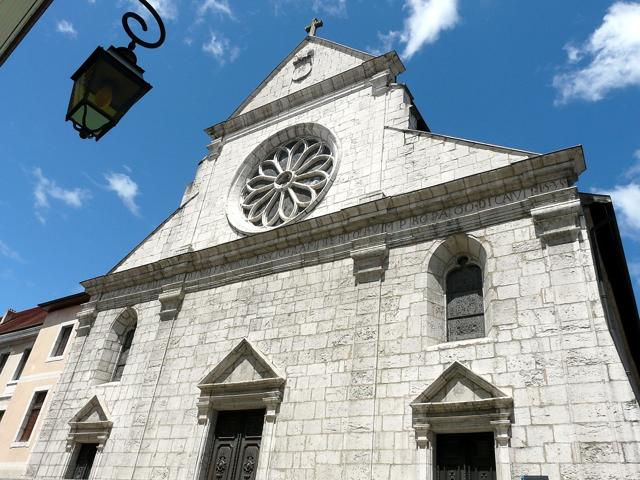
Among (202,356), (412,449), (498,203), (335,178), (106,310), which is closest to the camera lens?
(412,449)

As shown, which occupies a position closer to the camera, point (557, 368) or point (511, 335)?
point (557, 368)

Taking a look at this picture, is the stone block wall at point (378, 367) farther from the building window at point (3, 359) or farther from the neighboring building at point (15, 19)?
the building window at point (3, 359)

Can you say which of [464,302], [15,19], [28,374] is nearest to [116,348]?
[28,374]

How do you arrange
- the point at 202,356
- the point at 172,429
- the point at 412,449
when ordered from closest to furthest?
the point at 412,449 → the point at 172,429 → the point at 202,356

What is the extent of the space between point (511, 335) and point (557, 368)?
87cm

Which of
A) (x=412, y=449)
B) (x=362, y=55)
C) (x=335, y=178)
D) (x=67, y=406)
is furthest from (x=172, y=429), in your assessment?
(x=362, y=55)

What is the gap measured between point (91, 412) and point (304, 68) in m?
11.5

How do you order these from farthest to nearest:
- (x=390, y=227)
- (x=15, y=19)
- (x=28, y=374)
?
(x=28, y=374) → (x=390, y=227) → (x=15, y=19)

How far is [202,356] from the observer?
11.9 meters

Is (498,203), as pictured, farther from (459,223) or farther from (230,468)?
(230,468)

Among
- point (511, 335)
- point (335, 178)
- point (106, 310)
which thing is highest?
point (335, 178)

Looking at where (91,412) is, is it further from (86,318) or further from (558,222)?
(558,222)

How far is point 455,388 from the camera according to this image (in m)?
8.33

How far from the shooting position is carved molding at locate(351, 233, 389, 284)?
1034 centimetres
